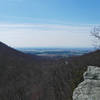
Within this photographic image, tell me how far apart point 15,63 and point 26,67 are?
14.5ft

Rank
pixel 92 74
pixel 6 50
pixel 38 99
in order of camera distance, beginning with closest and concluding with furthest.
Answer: pixel 92 74
pixel 38 99
pixel 6 50

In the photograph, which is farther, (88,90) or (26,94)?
(26,94)

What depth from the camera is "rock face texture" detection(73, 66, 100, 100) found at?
8.97m

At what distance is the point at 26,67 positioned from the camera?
58.6 meters

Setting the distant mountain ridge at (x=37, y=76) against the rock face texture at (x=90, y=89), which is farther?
the distant mountain ridge at (x=37, y=76)

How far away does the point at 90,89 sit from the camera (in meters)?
9.50

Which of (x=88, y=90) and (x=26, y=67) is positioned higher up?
(x=88, y=90)

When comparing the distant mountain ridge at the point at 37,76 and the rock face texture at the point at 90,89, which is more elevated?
the rock face texture at the point at 90,89

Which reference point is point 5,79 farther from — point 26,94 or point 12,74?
point 26,94

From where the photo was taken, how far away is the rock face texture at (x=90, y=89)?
897cm

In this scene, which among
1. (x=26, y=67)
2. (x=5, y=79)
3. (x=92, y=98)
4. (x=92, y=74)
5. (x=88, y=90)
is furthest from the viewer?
(x=26, y=67)

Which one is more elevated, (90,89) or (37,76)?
(90,89)

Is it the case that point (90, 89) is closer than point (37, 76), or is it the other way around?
point (90, 89)

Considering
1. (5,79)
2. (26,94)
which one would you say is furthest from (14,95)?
(5,79)
